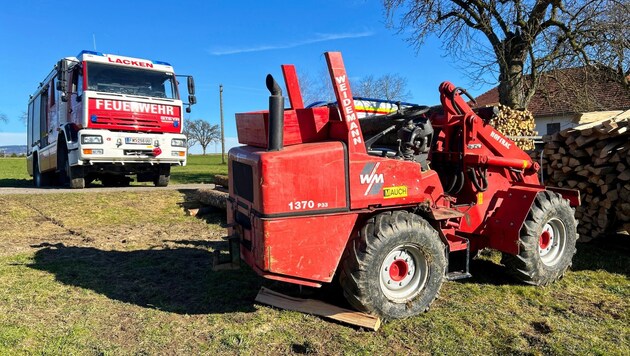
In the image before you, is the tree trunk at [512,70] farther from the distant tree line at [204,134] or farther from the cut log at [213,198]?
the distant tree line at [204,134]

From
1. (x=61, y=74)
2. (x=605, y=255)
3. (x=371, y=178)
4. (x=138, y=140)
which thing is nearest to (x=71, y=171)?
(x=138, y=140)

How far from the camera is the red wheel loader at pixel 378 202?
3.65 meters

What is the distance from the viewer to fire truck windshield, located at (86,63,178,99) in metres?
10.6

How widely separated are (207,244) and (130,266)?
1497 millimetres

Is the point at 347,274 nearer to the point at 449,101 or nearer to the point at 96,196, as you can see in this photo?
the point at 449,101

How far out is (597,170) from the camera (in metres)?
6.23

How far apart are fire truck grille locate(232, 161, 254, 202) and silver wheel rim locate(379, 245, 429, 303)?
132cm

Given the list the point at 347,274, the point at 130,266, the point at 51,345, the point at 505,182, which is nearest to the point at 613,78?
the point at 505,182

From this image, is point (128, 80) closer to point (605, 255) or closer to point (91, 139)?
point (91, 139)

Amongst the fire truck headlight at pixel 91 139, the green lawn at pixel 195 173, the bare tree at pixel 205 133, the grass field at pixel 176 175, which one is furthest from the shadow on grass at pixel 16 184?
the bare tree at pixel 205 133

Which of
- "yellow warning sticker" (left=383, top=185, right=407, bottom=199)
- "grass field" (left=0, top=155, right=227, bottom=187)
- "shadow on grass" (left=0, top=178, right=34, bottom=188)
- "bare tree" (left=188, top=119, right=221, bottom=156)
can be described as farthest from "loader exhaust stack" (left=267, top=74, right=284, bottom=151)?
"bare tree" (left=188, top=119, right=221, bottom=156)

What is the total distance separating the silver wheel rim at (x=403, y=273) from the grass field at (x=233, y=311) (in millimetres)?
233

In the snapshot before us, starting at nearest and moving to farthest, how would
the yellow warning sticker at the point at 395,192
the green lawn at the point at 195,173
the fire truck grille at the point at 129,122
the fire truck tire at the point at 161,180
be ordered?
the yellow warning sticker at the point at 395,192 → the fire truck grille at the point at 129,122 → the fire truck tire at the point at 161,180 → the green lawn at the point at 195,173

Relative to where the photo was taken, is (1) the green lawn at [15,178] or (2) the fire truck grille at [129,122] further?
(1) the green lawn at [15,178]
